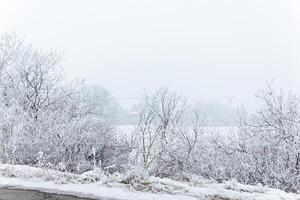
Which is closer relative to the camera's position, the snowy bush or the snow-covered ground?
the snow-covered ground

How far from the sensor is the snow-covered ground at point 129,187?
6.30m

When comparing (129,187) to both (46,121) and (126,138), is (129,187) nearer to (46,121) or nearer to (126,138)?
(46,121)

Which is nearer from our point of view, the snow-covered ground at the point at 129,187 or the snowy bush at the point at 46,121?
the snow-covered ground at the point at 129,187

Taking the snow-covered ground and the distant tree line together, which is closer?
the snow-covered ground

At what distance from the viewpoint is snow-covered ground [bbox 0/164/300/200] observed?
6.30 m

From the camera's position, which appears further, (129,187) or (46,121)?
(46,121)

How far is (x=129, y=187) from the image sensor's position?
673cm

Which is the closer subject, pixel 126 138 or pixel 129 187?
pixel 129 187

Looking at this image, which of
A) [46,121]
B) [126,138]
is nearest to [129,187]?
[46,121]

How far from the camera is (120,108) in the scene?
56.3m

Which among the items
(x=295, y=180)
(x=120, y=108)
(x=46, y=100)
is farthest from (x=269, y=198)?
(x=120, y=108)

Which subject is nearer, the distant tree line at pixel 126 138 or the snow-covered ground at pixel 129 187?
the snow-covered ground at pixel 129 187

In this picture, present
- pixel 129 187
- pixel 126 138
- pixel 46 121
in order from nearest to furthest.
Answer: pixel 129 187, pixel 46 121, pixel 126 138

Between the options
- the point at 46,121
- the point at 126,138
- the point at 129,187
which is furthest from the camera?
the point at 126,138
